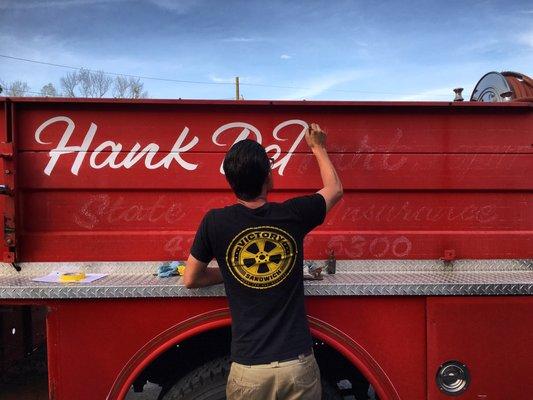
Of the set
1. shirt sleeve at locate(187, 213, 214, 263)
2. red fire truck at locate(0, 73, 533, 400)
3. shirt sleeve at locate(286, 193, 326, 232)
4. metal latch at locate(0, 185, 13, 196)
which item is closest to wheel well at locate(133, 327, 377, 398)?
red fire truck at locate(0, 73, 533, 400)

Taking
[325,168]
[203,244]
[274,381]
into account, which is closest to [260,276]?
[203,244]

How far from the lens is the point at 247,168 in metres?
1.74

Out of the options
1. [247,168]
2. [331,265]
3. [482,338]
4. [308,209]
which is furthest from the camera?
[331,265]

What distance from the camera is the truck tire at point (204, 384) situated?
7.04 ft

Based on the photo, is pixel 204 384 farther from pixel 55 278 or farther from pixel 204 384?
pixel 55 278

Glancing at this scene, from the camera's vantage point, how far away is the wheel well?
234cm

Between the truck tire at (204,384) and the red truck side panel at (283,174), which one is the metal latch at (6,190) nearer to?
the red truck side panel at (283,174)

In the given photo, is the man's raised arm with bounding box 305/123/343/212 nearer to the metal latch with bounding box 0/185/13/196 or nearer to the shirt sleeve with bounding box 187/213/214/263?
the shirt sleeve with bounding box 187/213/214/263

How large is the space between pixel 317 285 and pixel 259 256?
548mm

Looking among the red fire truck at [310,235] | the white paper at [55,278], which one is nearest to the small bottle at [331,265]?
the red fire truck at [310,235]

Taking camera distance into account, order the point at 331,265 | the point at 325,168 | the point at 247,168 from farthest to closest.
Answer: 1. the point at 331,265
2. the point at 325,168
3. the point at 247,168

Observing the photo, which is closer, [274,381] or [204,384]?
[274,381]

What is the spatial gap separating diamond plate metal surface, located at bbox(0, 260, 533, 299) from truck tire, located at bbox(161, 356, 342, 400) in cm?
37

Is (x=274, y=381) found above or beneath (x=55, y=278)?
beneath
